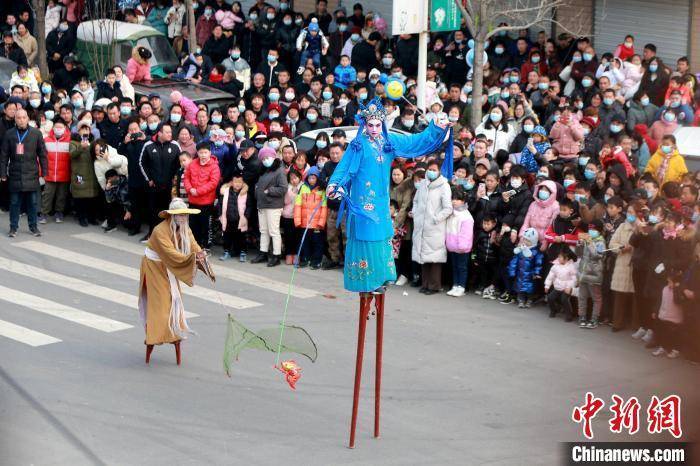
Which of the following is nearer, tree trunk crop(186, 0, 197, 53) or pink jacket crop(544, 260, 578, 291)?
pink jacket crop(544, 260, 578, 291)

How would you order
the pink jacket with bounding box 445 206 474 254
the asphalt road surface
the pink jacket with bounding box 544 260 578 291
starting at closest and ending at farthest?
1. the asphalt road surface
2. the pink jacket with bounding box 544 260 578 291
3. the pink jacket with bounding box 445 206 474 254

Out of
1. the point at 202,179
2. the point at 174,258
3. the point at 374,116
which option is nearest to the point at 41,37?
the point at 202,179

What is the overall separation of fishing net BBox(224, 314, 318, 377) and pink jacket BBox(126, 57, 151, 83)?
12404 mm

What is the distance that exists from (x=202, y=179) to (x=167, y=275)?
5019mm

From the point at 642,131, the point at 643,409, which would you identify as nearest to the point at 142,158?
the point at 642,131

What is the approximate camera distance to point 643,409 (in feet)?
39.6

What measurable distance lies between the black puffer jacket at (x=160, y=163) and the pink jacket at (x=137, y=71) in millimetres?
5698

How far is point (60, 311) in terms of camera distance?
50.2ft

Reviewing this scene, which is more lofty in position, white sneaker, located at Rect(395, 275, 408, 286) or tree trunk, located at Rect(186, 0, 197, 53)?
tree trunk, located at Rect(186, 0, 197, 53)

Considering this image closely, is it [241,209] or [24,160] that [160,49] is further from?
[241,209]

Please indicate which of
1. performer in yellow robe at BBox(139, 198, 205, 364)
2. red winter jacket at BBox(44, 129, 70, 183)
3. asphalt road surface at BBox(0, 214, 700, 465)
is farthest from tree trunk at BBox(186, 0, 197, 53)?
performer in yellow robe at BBox(139, 198, 205, 364)

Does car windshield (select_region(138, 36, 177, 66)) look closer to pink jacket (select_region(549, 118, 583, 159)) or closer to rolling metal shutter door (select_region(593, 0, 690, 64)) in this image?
rolling metal shutter door (select_region(593, 0, 690, 64))

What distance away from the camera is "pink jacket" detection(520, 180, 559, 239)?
15.8 metres

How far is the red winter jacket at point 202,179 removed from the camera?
59.4 ft
